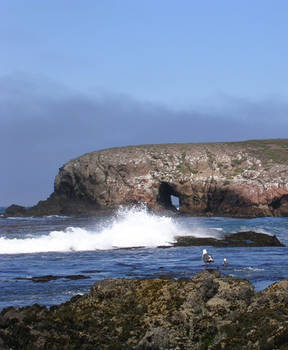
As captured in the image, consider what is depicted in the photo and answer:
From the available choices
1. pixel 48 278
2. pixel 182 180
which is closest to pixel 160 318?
pixel 48 278

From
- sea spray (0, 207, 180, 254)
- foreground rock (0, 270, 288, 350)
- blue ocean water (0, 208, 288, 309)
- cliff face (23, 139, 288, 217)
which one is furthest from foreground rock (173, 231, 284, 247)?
cliff face (23, 139, 288, 217)

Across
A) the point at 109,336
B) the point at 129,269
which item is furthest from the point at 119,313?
the point at 129,269

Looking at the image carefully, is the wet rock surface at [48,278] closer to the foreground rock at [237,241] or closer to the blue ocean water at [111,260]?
the blue ocean water at [111,260]

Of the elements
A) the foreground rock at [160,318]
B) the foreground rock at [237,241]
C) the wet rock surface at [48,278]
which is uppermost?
the foreground rock at [160,318]

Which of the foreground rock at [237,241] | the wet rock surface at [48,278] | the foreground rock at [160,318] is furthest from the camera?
the foreground rock at [237,241]

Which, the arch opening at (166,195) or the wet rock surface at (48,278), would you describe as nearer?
the wet rock surface at (48,278)

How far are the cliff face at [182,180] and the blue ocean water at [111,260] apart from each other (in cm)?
3558

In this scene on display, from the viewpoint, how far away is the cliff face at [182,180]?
7469cm

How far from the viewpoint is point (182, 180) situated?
254 feet

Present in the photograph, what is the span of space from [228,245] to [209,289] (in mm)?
20820

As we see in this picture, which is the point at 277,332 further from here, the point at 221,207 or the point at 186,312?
the point at 221,207

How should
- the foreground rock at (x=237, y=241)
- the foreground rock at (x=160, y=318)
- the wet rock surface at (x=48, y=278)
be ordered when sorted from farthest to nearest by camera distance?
the foreground rock at (x=237, y=241)
the wet rock surface at (x=48, y=278)
the foreground rock at (x=160, y=318)

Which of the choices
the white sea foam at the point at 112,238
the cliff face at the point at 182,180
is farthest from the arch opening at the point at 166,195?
the white sea foam at the point at 112,238

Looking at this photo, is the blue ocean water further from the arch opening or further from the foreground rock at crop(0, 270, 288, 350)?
the arch opening
